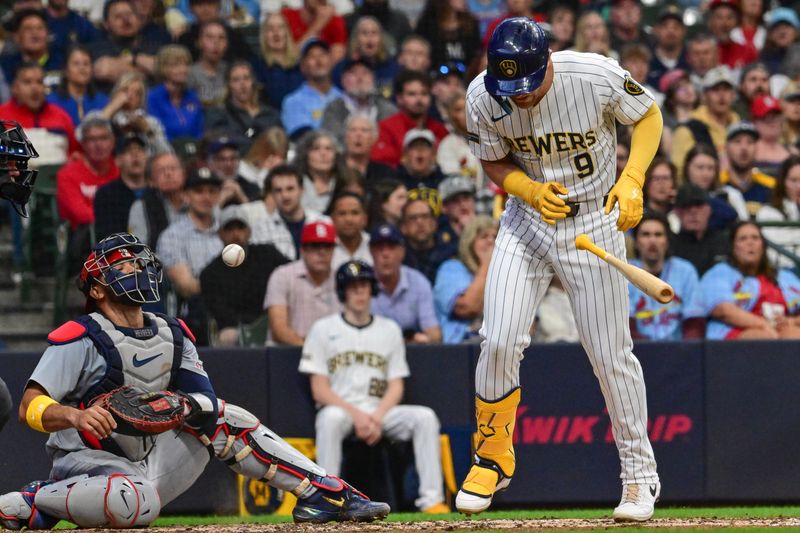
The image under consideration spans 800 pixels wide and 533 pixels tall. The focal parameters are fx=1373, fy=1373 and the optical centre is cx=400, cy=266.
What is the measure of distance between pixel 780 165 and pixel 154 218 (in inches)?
206

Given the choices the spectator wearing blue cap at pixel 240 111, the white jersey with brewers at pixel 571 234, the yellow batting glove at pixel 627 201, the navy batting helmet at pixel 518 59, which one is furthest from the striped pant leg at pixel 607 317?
the spectator wearing blue cap at pixel 240 111

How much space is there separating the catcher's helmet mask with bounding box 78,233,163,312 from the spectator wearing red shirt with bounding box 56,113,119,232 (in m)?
3.59

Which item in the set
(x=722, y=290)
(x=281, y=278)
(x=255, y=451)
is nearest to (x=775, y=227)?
(x=722, y=290)

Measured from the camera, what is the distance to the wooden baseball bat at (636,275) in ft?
19.1

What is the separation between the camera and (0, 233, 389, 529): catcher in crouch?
609 centimetres

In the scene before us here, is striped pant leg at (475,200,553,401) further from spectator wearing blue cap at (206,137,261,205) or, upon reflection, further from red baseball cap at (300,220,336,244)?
spectator wearing blue cap at (206,137,261,205)

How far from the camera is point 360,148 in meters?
10.9

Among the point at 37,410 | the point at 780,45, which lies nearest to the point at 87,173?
the point at 37,410

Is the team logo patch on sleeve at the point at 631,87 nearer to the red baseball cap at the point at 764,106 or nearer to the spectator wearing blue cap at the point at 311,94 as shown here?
the spectator wearing blue cap at the point at 311,94

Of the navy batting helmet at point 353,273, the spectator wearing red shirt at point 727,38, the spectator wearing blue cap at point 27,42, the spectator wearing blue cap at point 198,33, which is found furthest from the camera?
the spectator wearing red shirt at point 727,38

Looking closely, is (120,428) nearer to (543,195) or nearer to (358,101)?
(543,195)

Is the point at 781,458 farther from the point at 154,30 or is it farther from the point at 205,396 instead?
the point at 154,30

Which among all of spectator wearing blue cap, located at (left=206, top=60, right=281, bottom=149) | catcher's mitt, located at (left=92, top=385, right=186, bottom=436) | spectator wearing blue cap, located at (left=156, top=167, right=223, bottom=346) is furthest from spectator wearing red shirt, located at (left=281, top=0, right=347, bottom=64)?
catcher's mitt, located at (left=92, top=385, right=186, bottom=436)

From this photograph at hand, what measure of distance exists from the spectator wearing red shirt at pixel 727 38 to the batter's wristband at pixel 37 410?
9.12 meters
